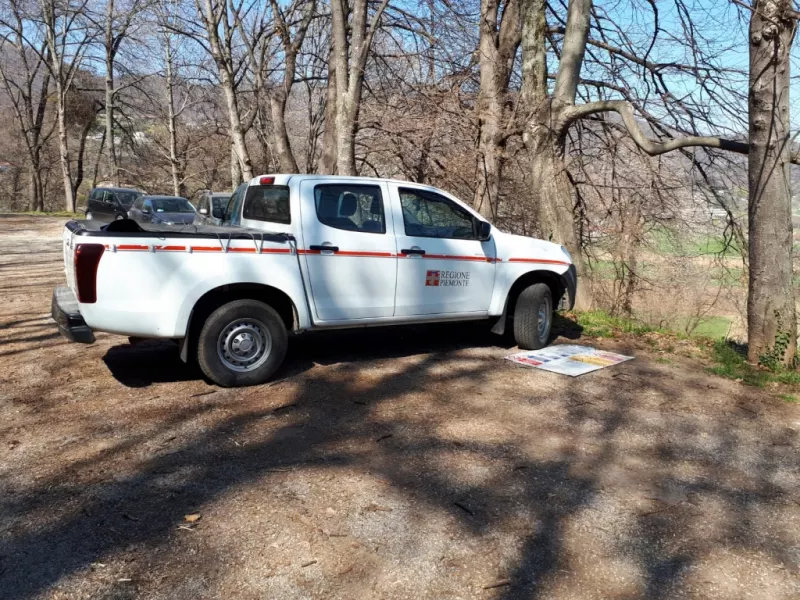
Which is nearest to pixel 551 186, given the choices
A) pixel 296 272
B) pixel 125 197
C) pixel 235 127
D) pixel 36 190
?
pixel 296 272

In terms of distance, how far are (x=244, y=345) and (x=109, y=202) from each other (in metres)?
22.7

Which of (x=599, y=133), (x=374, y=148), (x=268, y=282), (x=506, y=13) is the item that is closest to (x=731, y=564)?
(x=268, y=282)

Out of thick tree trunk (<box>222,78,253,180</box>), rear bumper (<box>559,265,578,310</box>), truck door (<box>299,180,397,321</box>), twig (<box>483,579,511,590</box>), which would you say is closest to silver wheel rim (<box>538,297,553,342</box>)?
rear bumper (<box>559,265,578,310</box>)

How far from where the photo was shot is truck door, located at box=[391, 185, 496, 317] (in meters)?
6.77

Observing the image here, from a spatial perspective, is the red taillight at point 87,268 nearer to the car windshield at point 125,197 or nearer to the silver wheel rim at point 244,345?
the silver wheel rim at point 244,345

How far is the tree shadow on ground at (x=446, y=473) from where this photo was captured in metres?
3.38

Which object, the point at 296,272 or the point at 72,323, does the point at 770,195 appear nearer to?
the point at 296,272

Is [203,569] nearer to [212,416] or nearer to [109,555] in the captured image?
[109,555]

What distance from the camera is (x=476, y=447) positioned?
4.78m

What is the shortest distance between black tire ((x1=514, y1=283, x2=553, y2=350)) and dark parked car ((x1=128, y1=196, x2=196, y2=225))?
1580 cm

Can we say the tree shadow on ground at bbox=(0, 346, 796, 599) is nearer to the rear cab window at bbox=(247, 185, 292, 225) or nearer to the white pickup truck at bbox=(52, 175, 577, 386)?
the white pickup truck at bbox=(52, 175, 577, 386)

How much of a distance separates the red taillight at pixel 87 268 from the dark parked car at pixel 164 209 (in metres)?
16.5

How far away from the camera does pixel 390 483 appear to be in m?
4.15

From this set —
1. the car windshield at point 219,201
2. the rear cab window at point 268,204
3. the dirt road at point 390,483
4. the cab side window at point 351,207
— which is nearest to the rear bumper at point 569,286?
the dirt road at point 390,483
